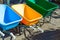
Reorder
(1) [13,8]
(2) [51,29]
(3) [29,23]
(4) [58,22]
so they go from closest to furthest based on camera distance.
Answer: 1. (3) [29,23]
2. (1) [13,8]
3. (2) [51,29]
4. (4) [58,22]

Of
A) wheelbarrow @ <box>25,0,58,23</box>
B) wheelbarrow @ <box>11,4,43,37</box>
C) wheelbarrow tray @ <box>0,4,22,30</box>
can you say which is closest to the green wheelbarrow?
wheelbarrow @ <box>25,0,58,23</box>

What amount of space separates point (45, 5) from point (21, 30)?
1414mm

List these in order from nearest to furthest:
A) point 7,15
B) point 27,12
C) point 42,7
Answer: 1. point 7,15
2. point 27,12
3. point 42,7

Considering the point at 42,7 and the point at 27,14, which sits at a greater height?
the point at 42,7

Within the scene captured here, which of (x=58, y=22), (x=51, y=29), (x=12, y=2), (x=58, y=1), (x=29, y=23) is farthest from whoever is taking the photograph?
(x=58, y=1)

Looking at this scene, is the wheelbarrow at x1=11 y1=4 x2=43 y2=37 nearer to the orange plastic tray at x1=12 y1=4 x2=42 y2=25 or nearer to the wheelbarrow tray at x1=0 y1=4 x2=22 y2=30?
the orange plastic tray at x1=12 y1=4 x2=42 y2=25

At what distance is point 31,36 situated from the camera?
18.5 ft

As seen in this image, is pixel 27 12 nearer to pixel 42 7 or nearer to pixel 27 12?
pixel 27 12

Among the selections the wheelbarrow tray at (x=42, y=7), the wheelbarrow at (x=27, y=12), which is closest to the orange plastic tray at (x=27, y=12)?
the wheelbarrow at (x=27, y=12)

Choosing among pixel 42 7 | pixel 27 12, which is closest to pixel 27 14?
pixel 27 12

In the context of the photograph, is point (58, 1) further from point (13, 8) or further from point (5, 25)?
point (5, 25)

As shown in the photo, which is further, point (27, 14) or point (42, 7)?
point (42, 7)

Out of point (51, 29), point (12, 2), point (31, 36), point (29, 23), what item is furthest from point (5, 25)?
point (12, 2)

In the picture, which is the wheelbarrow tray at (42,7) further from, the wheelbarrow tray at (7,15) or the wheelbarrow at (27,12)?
the wheelbarrow tray at (7,15)
